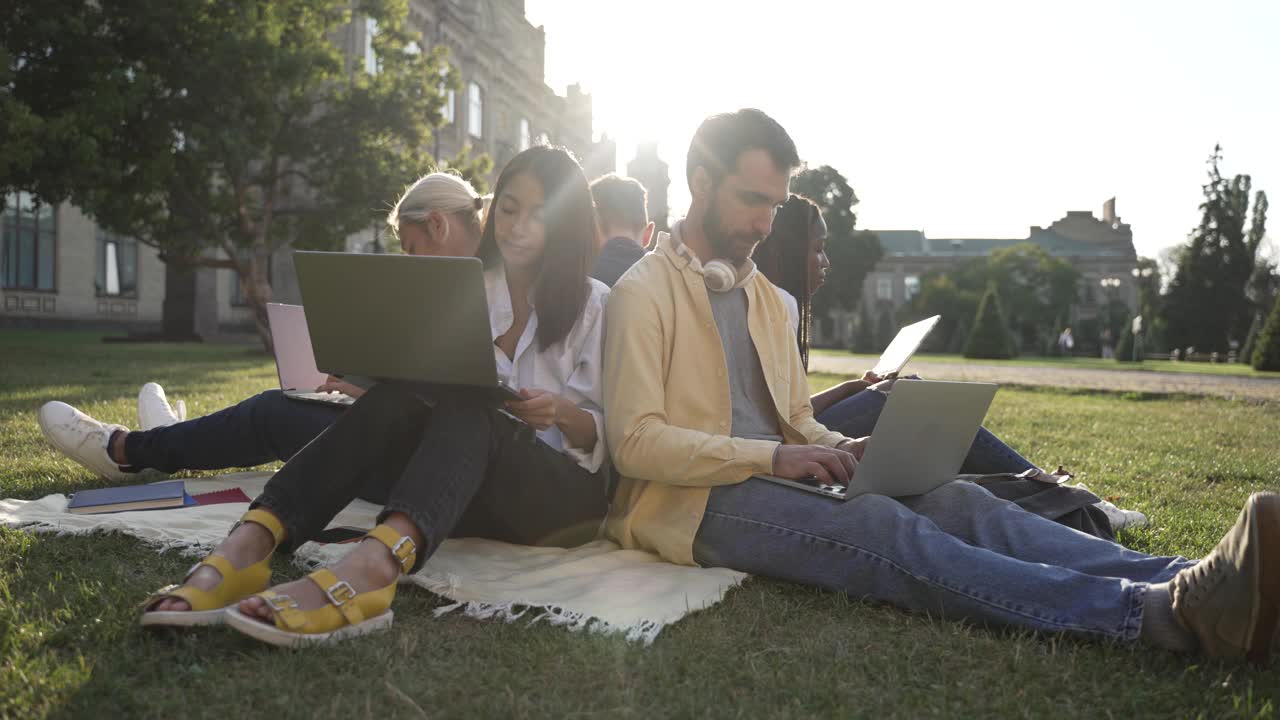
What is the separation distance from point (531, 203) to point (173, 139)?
15.6 metres

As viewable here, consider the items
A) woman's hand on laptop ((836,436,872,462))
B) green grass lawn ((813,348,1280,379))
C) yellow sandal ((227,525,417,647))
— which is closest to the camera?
yellow sandal ((227,525,417,647))

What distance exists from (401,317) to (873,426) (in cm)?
223

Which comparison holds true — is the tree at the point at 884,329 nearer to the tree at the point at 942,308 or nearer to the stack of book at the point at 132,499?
the tree at the point at 942,308

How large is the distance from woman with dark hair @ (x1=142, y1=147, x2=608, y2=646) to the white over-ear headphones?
379mm

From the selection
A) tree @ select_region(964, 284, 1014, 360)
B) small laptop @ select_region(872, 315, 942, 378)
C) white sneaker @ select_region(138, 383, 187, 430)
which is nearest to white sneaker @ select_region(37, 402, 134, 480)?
white sneaker @ select_region(138, 383, 187, 430)

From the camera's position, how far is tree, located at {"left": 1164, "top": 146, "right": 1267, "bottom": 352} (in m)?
56.4

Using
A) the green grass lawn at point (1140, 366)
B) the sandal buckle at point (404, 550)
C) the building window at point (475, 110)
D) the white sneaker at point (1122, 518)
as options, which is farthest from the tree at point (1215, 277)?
the sandal buckle at point (404, 550)

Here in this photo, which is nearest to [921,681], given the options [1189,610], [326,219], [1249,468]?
[1189,610]

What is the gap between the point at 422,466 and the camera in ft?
8.27

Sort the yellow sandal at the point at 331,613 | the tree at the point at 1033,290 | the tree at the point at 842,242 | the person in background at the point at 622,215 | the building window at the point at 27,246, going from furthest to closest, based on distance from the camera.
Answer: the tree at the point at 1033,290 < the tree at the point at 842,242 < the building window at the point at 27,246 < the person in background at the point at 622,215 < the yellow sandal at the point at 331,613

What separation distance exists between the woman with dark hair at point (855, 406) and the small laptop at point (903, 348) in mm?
58

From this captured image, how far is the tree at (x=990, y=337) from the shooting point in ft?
115

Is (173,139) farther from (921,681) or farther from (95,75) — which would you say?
(921,681)

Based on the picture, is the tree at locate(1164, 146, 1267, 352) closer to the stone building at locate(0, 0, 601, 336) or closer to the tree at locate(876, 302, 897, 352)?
the tree at locate(876, 302, 897, 352)
